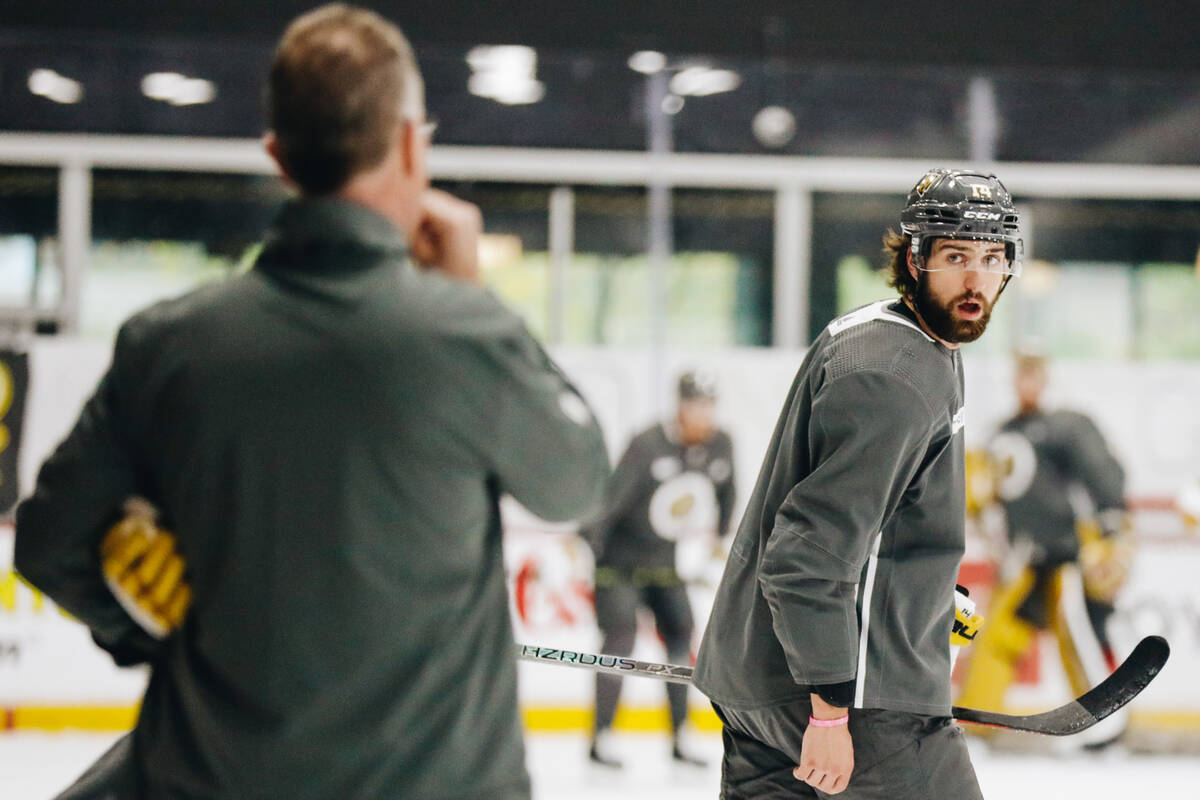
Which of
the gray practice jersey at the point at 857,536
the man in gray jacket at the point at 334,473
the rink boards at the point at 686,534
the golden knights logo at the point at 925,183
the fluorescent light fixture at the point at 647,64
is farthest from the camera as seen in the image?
the fluorescent light fixture at the point at 647,64

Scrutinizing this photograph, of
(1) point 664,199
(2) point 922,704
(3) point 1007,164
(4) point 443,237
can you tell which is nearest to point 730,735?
(2) point 922,704

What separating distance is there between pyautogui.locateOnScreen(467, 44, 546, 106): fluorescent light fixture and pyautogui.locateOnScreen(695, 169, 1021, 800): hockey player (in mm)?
3870

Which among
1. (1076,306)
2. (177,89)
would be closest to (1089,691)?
(1076,306)

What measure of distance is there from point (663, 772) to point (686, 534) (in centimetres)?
88

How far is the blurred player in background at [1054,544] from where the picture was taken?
16.8 ft

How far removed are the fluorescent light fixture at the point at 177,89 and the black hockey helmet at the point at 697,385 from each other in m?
2.38

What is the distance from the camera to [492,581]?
1004 mm

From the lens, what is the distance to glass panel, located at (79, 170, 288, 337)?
5738 millimetres

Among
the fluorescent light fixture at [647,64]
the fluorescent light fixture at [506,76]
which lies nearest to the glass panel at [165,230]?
the fluorescent light fixture at [506,76]

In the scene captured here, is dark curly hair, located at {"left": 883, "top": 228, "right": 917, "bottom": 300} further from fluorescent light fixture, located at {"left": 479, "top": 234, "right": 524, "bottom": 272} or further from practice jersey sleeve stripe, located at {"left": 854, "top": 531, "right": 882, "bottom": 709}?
fluorescent light fixture, located at {"left": 479, "top": 234, "right": 524, "bottom": 272}

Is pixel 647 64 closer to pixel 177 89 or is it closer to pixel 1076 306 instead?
pixel 177 89

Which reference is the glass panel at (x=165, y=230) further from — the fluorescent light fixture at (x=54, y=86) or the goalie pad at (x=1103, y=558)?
the goalie pad at (x=1103, y=558)

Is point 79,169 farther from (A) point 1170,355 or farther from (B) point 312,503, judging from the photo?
(B) point 312,503

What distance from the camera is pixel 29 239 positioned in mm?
5695
